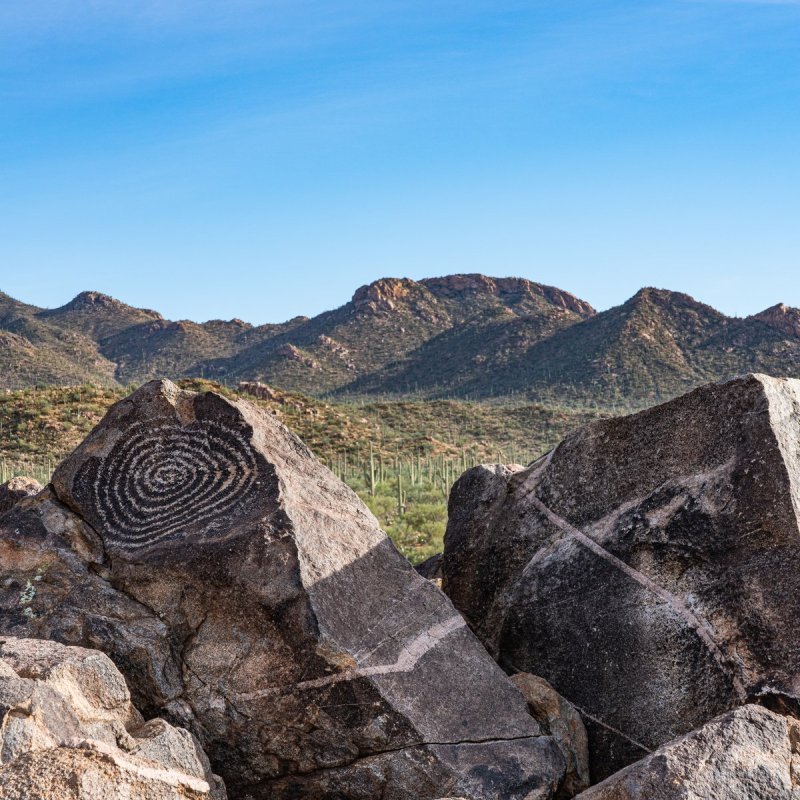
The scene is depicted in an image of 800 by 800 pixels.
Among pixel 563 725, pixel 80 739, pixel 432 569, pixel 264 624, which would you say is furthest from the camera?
pixel 432 569

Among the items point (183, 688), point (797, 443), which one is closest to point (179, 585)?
point (183, 688)

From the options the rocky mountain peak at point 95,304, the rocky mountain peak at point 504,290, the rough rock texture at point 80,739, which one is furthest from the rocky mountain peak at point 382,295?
the rough rock texture at point 80,739

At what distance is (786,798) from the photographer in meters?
4.06

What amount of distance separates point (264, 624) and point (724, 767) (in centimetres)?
294

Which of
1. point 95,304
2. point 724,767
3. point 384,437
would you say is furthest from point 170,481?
point 95,304

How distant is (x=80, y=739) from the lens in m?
4.12

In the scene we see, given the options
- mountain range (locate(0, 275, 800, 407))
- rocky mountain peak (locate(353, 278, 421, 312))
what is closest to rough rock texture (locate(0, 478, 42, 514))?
mountain range (locate(0, 275, 800, 407))

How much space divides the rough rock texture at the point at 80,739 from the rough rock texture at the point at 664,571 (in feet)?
8.83

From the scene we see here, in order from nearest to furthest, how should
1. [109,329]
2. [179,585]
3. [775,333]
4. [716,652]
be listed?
[716,652], [179,585], [775,333], [109,329]

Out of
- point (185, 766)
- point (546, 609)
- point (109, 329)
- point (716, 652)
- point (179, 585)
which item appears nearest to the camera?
point (185, 766)

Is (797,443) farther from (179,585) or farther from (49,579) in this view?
(49,579)

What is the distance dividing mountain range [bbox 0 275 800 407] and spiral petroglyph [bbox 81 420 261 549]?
48.6 meters

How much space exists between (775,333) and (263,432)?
6412 centimetres

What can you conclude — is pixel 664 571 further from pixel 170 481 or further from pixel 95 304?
pixel 95 304
